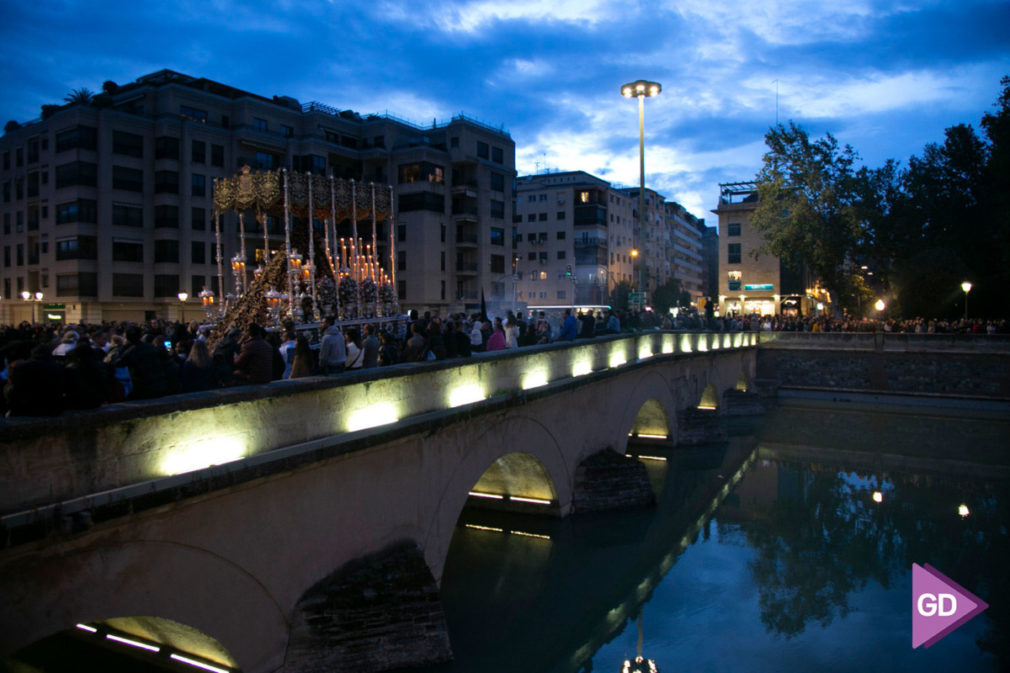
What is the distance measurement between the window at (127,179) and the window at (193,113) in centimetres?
405

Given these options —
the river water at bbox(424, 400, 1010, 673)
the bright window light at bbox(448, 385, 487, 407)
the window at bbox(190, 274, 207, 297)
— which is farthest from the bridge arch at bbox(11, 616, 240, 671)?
A: the window at bbox(190, 274, 207, 297)

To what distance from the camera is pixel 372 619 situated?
820 centimetres

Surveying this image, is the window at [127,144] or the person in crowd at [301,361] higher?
the window at [127,144]

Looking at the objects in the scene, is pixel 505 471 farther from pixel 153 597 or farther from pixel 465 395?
pixel 153 597

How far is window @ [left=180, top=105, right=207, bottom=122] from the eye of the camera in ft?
125

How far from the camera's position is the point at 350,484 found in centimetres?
819

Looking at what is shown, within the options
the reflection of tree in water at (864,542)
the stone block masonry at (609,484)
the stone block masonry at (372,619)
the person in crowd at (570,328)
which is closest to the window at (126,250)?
the person in crowd at (570,328)

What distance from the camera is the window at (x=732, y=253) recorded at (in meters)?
65.9

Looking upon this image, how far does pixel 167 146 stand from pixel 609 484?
105ft

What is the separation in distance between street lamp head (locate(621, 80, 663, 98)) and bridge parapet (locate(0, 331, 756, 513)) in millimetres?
12569

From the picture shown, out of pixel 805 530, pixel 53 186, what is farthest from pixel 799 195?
pixel 53 186

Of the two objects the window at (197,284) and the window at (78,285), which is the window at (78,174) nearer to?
the window at (78,285)

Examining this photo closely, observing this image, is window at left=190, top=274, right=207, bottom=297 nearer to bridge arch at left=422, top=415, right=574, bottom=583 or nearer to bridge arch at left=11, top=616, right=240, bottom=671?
bridge arch at left=422, top=415, right=574, bottom=583

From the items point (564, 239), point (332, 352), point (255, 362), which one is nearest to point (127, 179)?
point (332, 352)
